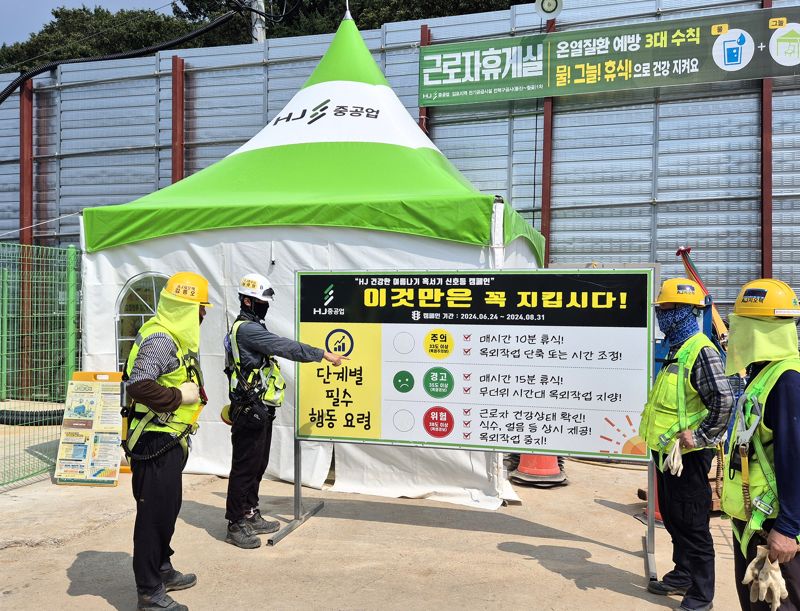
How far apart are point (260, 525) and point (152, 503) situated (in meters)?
1.54

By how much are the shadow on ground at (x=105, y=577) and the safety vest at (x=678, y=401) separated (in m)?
3.18

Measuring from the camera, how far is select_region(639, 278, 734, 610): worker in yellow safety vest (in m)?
3.54

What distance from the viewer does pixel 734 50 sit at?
8.64 m

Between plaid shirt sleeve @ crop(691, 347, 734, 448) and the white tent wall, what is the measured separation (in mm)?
2326

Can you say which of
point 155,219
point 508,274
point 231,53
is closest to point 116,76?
point 231,53

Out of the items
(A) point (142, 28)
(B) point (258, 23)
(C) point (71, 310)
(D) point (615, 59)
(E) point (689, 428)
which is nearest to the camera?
(E) point (689, 428)

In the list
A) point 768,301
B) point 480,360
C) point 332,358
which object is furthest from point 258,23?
point 768,301

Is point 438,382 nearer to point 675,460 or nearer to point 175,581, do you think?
point 675,460

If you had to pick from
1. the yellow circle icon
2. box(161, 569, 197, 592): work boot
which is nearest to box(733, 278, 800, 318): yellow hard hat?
the yellow circle icon

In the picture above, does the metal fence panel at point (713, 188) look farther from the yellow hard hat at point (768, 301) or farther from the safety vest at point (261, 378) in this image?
the yellow hard hat at point (768, 301)

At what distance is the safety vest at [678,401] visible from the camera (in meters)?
3.62

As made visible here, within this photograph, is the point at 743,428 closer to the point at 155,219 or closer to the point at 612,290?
the point at 612,290

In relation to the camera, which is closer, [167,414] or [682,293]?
[167,414]

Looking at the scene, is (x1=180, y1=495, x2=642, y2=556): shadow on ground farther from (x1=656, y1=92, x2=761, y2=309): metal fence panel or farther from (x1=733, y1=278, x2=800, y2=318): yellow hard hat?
(x1=656, y1=92, x2=761, y2=309): metal fence panel
